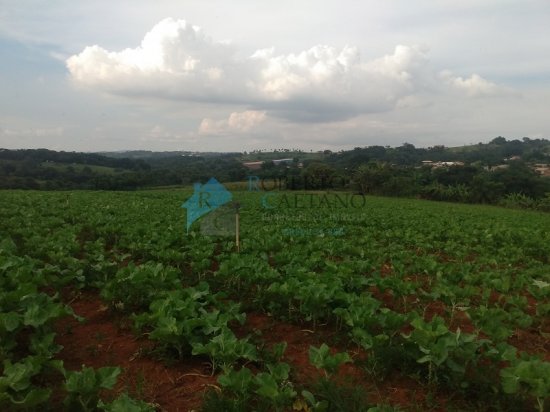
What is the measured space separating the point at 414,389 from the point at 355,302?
1.39 meters

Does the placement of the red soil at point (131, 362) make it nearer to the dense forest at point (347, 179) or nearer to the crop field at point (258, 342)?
the crop field at point (258, 342)

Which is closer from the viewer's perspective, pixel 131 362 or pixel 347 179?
pixel 131 362

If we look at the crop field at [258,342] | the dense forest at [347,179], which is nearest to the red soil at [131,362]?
the crop field at [258,342]

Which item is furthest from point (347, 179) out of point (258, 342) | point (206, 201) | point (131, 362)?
point (131, 362)

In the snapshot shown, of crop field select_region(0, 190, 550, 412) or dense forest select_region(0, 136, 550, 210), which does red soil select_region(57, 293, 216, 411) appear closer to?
crop field select_region(0, 190, 550, 412)

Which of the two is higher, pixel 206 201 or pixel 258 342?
pixel 206 201

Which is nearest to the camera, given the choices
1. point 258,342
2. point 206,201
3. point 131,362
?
point 131,362

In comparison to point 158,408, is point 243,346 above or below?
above

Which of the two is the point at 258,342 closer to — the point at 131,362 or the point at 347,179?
the point at 131,362

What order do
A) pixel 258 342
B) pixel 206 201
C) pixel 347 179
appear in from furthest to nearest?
pixel 347 179 < pixel 206 201 < pixel 258 342

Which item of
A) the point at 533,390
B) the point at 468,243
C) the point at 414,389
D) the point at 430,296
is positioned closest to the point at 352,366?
the point at 414,389

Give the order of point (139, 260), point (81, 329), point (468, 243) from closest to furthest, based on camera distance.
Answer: point (81, 329), point (139, 260), point (468, 243)

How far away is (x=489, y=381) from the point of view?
371 cm

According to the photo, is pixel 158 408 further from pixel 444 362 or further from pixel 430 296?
pixel 430 296
